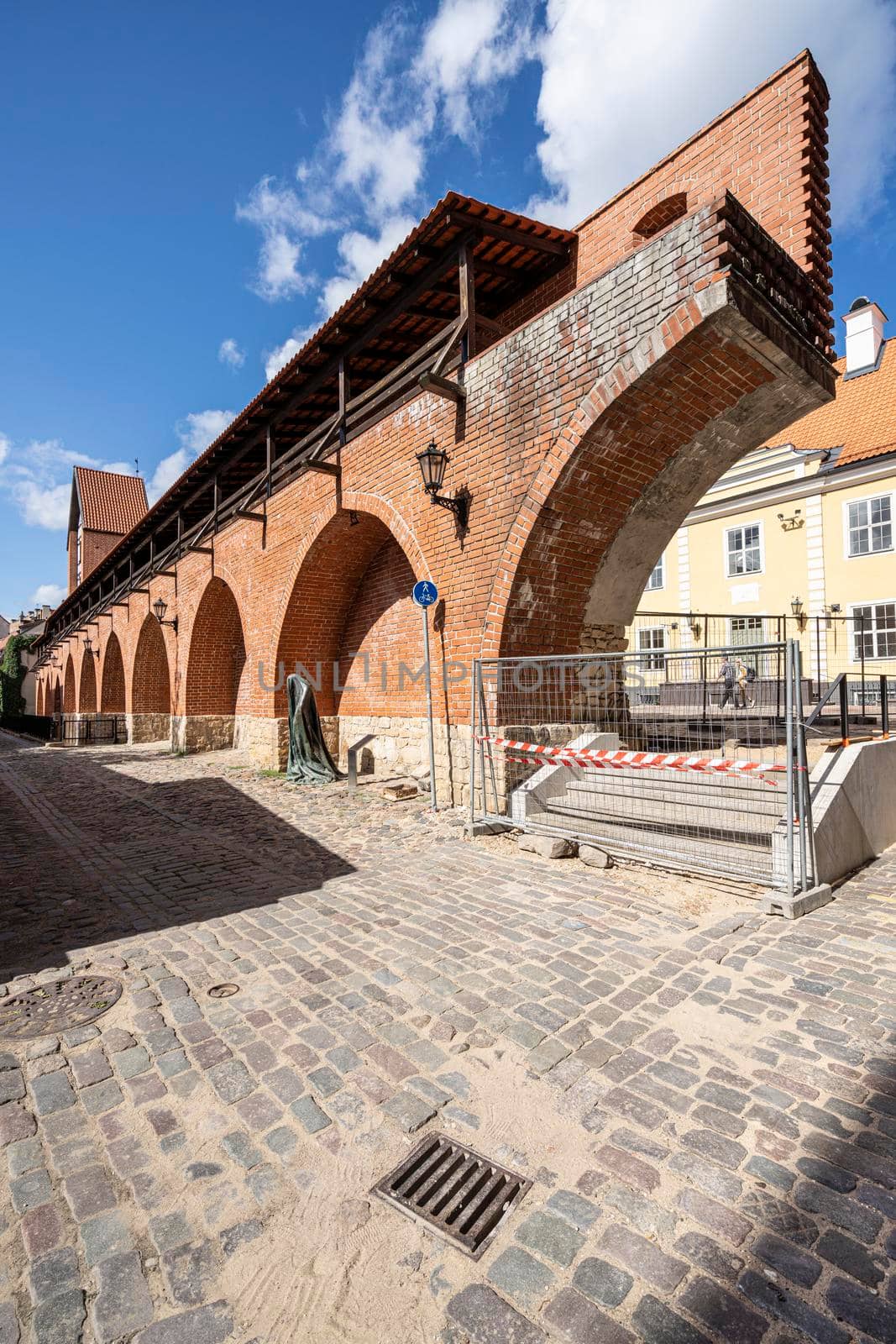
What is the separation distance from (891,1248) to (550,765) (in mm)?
4839

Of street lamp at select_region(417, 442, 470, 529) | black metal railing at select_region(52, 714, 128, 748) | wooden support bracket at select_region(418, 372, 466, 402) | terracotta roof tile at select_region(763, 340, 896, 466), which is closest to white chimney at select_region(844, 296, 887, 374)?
terracotta roof tile at select_region(763, 340, 896, 466)

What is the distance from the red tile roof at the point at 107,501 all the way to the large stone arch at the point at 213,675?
93.9 ft

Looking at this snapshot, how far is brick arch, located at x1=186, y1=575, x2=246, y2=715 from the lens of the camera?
16172mm

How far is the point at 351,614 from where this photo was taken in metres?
12.1

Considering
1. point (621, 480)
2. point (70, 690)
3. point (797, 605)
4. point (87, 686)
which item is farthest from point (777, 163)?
point (70, 690)

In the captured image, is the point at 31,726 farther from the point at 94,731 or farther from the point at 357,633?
the point at 357,633

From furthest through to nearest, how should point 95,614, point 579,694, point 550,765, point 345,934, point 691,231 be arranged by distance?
point 95,614, point 579,694, point 550,765, point 691,231, point 345,934

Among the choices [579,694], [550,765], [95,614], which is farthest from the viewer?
[95,614]

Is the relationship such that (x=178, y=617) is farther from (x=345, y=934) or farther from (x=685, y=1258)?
(x=685, y=1258)

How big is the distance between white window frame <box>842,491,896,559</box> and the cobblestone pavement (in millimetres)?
15545

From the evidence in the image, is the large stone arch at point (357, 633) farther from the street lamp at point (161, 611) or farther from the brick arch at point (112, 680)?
the brick arch at point (112, 680)

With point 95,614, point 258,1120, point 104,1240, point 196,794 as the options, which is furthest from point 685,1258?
point 95,614

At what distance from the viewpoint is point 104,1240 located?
1.79 metres

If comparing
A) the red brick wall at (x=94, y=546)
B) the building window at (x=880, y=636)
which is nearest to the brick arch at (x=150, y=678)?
the red brick wall at (x=94, y=546)
